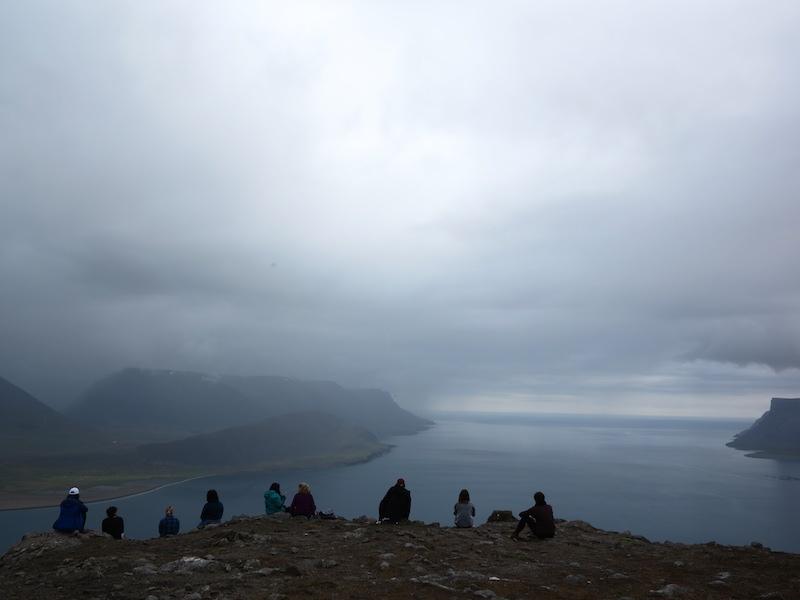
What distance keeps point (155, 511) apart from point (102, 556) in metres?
201

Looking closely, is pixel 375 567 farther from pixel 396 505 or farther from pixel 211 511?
pixel 211 511

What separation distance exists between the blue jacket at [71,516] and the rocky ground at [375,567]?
0.56m

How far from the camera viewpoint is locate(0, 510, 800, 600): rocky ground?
564 inches

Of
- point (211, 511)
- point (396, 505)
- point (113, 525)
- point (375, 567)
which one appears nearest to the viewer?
point (375, 567)

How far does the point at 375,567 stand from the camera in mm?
16766

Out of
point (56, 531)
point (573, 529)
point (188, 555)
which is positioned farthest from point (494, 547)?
point (56, 531)

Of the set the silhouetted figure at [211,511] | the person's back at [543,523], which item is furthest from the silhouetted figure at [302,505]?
the person's back at [543,523]

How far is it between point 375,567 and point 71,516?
1378 centimetres

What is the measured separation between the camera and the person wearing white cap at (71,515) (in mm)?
21797

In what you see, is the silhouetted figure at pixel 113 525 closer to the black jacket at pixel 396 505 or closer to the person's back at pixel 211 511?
the person's back at pixel 211 511

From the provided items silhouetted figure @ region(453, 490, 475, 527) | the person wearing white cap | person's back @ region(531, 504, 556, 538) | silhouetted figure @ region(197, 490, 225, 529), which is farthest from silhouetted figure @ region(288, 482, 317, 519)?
person's back @ region(531, 504, 556, 538)

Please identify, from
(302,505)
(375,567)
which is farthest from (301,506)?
(375,567)

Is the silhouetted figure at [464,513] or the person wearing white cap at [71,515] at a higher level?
the person wearing white cap at [71,515]

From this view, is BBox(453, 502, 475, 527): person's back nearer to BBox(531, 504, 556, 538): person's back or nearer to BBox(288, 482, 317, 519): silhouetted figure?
BBox(531, 504, 556, 538): person's back
